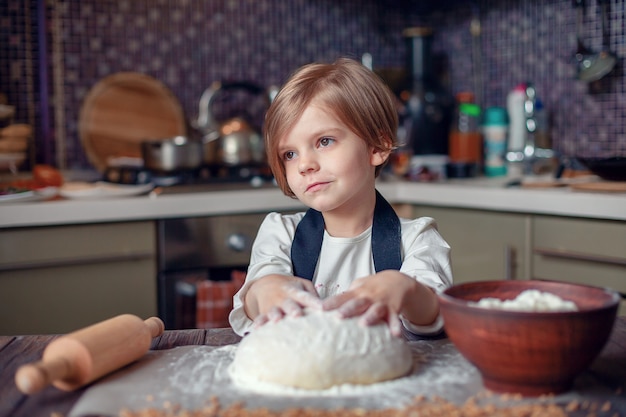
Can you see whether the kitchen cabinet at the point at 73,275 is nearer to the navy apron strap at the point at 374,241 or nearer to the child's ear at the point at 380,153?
the navy apron strap at the point at 374,241

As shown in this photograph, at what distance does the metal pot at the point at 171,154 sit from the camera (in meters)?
2.24

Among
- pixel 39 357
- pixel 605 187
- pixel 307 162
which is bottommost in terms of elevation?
pixel 39 357

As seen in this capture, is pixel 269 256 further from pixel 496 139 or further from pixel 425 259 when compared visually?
pixel 496 139

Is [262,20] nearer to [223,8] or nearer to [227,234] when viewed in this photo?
[223,8]

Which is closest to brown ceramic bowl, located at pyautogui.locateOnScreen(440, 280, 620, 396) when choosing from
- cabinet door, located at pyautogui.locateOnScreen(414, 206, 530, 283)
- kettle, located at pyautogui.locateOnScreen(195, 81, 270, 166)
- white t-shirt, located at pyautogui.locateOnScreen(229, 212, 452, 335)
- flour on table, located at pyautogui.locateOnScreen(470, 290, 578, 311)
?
flour on table, located at pyautogui.locateOnScreen(470, 290, 578, 311)

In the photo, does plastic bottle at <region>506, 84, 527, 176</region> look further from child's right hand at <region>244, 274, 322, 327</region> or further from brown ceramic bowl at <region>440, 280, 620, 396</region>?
brown ceramic bowl at <region>440, 280, 620, 396</region>

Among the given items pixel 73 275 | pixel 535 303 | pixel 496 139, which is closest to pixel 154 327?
pixel 535 303

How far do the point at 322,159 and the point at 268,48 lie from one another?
1.78m

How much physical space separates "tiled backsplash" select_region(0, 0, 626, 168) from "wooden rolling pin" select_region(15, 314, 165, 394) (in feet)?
5.72

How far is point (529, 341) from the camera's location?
2.27ft

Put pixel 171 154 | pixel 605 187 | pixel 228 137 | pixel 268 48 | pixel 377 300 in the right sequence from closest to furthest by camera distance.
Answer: pixel 377 300 → pixel 605 187 → pixel 171 154 → pixel 228 137 → pixel 268 48

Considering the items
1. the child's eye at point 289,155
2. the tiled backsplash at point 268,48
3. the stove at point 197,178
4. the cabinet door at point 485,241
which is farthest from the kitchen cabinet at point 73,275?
the child's eye at point 289,155

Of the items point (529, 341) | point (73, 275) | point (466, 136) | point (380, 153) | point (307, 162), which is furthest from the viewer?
point (466, 136)

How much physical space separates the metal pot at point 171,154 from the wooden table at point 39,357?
50.3 inches
